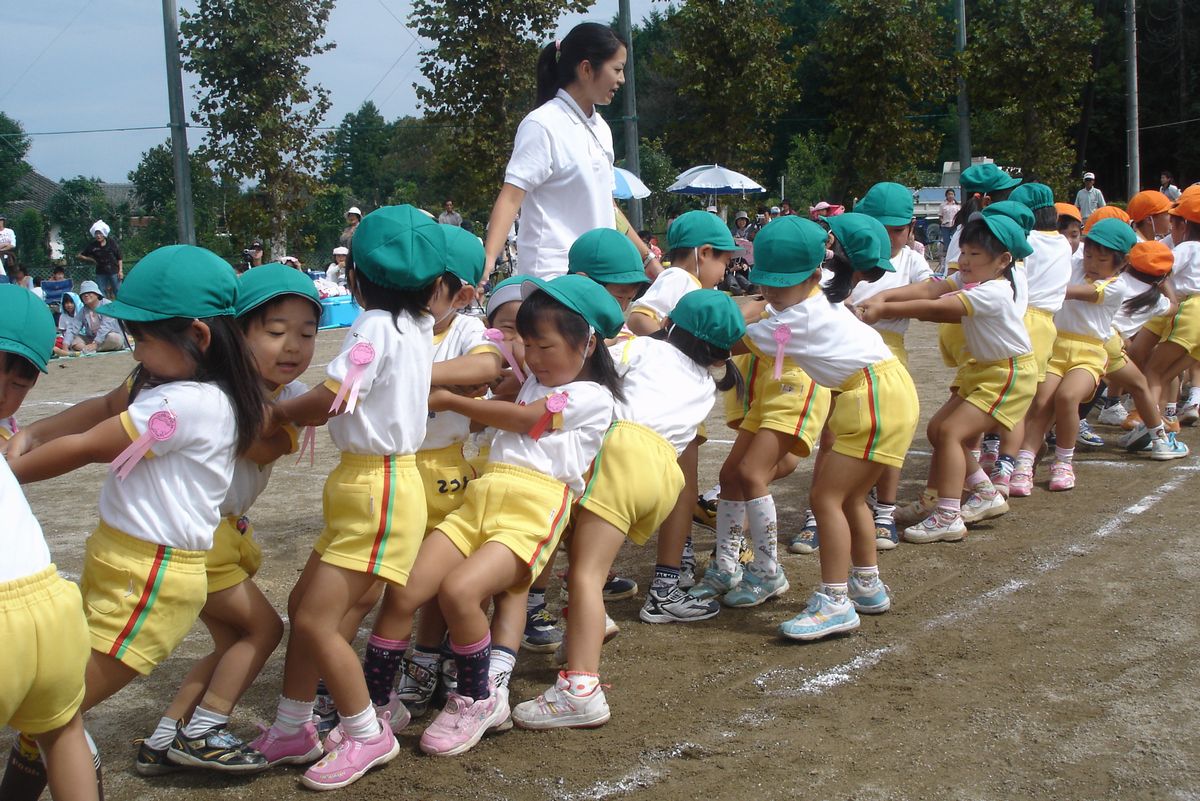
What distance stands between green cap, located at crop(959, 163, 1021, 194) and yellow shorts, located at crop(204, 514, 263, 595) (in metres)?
5.63

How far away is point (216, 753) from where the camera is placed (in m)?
3.58

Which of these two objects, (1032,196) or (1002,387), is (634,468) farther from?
(1032,196)

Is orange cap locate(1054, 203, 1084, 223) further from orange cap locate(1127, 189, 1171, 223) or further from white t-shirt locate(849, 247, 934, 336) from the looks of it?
white t-shirt locate(849, 247, 934, 336)

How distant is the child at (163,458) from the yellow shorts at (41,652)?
1.24ft

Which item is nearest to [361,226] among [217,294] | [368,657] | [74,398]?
[217,294]

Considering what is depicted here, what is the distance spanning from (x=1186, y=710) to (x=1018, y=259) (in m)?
3.08

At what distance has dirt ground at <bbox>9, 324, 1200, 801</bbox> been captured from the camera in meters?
3.49

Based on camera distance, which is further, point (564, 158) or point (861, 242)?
point (861, 242)

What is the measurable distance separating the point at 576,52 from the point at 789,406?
187 cm

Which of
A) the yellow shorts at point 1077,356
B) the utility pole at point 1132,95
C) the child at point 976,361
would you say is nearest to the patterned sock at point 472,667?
the child at point 976,361

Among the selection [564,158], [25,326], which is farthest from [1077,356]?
[25,326]

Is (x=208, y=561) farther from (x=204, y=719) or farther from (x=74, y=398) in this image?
(x=74, y=398)

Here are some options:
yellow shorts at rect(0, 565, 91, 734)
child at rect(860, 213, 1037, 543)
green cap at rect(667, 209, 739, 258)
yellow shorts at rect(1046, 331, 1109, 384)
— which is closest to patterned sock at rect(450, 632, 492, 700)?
yellow shorts at rect(0, 565, 91, 734)

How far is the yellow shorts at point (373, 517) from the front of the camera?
3.54 meters
